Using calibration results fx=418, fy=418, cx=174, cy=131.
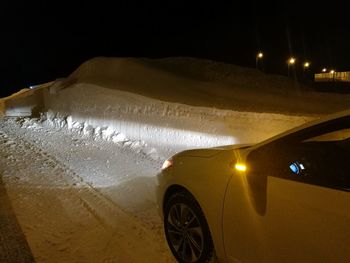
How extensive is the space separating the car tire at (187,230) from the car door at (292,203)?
1.24 ft

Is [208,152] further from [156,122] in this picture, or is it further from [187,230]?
[156,122]

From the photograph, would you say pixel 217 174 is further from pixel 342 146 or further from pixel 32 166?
pixel 32 166

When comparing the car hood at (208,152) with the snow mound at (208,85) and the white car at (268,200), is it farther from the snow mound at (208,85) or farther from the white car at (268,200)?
the snow mound at (208,85)

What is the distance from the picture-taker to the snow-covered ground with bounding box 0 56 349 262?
180 inches

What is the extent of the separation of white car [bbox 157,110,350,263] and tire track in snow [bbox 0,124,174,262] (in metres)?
0.55

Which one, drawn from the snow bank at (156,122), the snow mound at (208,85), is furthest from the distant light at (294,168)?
the snow mound at (208,85)

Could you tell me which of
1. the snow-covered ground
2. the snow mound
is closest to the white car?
the snow-covered ground

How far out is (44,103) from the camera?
17.6m

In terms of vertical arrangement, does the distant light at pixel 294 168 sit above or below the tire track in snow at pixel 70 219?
above

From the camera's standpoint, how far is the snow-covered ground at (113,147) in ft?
15.0

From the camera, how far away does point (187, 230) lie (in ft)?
12.7

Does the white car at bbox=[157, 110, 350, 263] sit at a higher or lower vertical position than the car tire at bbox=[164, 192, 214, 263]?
higher

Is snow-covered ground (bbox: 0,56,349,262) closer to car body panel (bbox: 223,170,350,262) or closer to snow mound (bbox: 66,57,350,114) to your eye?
snow mound (bbox: 66,57,350,114)

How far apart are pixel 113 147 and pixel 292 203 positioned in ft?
23.8
